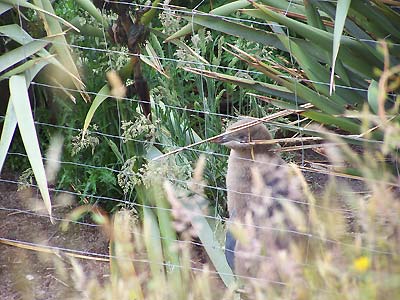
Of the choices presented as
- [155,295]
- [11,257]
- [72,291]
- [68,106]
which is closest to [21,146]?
[68,106]

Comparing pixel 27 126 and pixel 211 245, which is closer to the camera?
pixel 27 126

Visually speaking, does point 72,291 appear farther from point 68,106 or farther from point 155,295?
point 155,295

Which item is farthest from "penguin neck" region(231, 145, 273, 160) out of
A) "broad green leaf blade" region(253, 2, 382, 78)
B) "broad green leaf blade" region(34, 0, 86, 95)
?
"broad green leaf blade" region(34, 0, 86, 95)

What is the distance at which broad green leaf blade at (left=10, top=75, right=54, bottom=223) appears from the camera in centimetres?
343

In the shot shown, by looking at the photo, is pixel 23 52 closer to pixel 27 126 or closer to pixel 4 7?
pixel 4 7

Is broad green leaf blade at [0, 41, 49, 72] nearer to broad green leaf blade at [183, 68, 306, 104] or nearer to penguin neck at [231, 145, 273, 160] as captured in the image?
broad green leaf blade at [183, 68, 306, 104]

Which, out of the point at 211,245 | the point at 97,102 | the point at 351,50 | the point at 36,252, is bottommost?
the point at 36,252

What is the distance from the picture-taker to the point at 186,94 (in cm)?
480

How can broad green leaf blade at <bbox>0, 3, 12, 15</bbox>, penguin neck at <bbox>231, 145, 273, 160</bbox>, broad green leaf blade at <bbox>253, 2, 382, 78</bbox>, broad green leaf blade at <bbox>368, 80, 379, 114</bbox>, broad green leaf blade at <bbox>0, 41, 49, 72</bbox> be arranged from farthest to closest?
broad green leaf blade at <bbox>0, 3, 12, 15</bbox>, broad green leaf blade at <bbox>0, 41, 49, 72</bbox>, penguin neck at <bbox>231, 145, 273, 160</bbox>, broad green leaf blade at <bbox>253, 2, 382, 78</bbox>, broad green leaf blade at <bbox>368, 80, 379, 114</bbox>

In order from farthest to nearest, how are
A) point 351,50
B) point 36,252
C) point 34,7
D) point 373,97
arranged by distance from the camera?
A: point 36,252 → point 34,7 → point 351,50 → point 373,97

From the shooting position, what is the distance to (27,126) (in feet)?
11.8

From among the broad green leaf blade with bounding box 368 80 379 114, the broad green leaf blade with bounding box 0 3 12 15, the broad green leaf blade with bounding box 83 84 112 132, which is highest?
Result: the broad green leaf blade with bounding box 0 3 12 15

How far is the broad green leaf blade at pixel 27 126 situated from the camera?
3.43 m

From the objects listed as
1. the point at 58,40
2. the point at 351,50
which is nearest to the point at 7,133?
the point at 58,40
